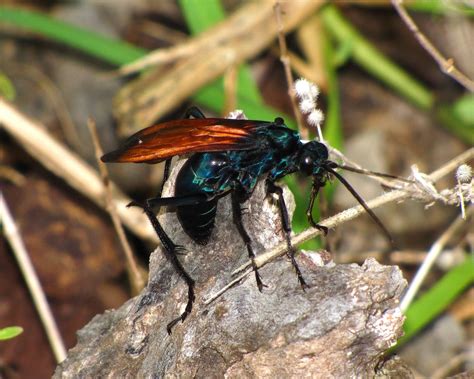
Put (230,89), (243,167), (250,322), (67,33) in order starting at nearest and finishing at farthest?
(250,322) → (243,167) → (230,89) → (67,33)

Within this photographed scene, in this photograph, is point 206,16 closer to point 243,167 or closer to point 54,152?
point 54,152

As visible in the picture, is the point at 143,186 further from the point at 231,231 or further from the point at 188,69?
the point at 231,231

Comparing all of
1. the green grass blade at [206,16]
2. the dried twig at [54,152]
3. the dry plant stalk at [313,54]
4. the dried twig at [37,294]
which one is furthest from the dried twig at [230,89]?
the dried twig at [37,294]

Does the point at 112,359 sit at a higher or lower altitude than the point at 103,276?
lower

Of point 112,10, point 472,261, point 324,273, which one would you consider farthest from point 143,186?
point 324,273

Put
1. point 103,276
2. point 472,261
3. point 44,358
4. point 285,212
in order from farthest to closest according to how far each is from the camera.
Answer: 1. point 103,276
2. point 44,358
3. point 472,261
4. point 285,212

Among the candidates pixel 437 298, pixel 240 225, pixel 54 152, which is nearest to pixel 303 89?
pixel 240 225

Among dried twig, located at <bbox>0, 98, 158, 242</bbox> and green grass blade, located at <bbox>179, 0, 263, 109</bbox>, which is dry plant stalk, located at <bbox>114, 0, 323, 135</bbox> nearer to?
green grass blade, located at <bbox>179, 0, 263, 109</bbox>
